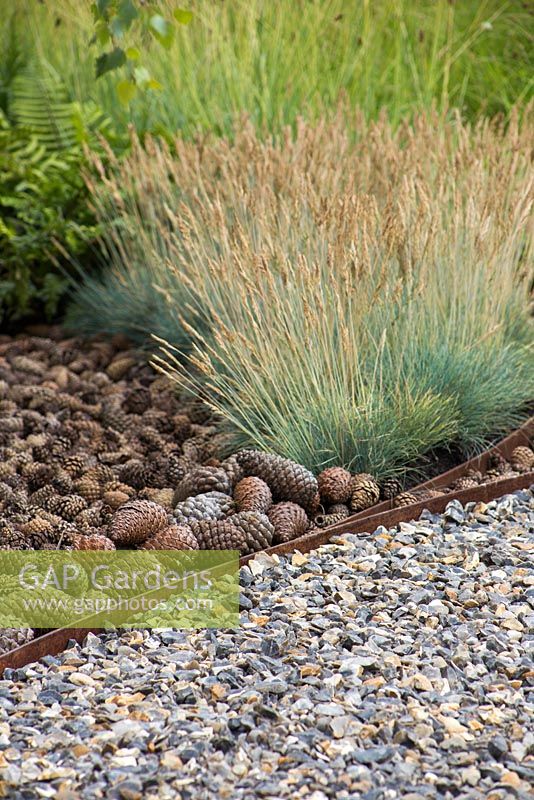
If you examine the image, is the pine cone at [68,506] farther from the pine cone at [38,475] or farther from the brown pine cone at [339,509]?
the brown pine cone at [339,509]

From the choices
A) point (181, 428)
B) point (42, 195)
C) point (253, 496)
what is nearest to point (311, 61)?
point (42, 195)

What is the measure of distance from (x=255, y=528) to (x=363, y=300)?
930 millimetres

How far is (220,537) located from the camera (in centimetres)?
274

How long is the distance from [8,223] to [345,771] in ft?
13.6

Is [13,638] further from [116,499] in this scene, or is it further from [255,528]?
[116,499]

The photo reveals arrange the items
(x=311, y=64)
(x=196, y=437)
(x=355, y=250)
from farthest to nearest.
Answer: (x=311, y=64), (x=196, y=437), (x=355, y=250)

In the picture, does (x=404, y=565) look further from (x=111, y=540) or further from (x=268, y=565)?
(x=111, y=540)

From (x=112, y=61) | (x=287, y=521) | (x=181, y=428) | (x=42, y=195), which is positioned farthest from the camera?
(x=42, y=195)

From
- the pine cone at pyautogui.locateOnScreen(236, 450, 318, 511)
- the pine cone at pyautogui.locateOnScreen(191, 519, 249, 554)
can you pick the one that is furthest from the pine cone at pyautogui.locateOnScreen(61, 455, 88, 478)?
the pine cone at pyautogui.locateOnScreen(191, 519, 249, 554)

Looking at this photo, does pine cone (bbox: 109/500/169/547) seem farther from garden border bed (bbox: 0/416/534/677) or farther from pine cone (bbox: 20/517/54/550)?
garden border bed (bbox: 0/416/534/677)

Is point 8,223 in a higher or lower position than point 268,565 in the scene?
higher

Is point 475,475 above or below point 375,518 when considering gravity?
below

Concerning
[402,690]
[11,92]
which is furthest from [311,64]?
[402,690]

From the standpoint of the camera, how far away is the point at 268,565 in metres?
2.66
